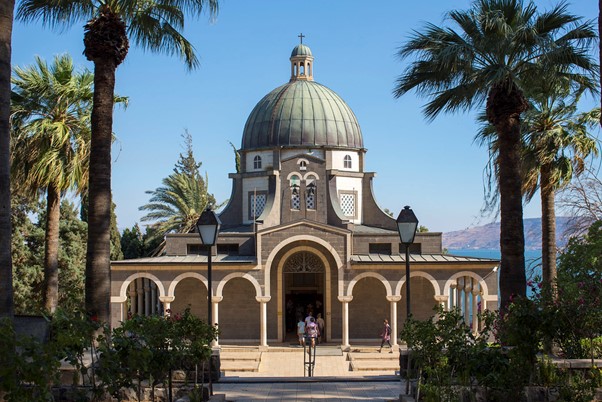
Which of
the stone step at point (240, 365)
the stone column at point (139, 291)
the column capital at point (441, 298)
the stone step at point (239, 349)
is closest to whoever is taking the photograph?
the stone step at point (240, 365)

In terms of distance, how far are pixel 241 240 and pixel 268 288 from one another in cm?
341

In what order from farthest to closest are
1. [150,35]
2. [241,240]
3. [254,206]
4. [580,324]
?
1. [254,206]
2. [241,240]
3. [150,35]
4. [580,324]

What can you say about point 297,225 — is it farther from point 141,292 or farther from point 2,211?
point 2,211

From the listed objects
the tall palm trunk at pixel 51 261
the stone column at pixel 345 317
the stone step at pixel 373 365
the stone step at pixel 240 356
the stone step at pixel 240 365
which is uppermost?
the tall palm trunk at pixel 51 261

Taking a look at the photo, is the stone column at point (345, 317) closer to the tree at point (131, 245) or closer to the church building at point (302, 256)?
the church building at point (302, 256)

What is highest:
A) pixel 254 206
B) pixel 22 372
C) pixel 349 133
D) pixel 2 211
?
pixel 349 133

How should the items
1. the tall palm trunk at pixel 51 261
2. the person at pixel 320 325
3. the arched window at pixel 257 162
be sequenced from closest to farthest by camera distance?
the tall palm trunk at pixel 51 261, the person at pixel 320 325, the arched window at pixel 257 162

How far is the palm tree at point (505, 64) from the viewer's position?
59.3 feet

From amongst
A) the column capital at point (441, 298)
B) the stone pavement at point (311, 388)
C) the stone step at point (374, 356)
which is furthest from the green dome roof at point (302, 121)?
the stone pavement at point (311, 388)

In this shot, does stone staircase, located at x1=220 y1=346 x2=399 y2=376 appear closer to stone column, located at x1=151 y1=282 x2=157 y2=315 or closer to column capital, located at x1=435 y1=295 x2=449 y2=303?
column capital, located at x1=435 y1=295 x2=449 y2=303

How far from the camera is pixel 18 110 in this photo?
26656 millimetres

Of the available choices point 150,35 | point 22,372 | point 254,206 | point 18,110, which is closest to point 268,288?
point 254,206

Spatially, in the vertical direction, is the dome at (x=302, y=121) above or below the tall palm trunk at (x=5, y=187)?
above

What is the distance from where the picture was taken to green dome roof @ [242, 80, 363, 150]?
44.0 metres
